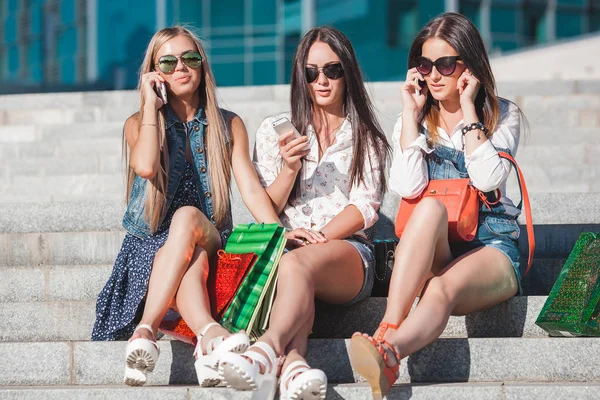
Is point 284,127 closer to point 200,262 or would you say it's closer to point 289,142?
point 289,142

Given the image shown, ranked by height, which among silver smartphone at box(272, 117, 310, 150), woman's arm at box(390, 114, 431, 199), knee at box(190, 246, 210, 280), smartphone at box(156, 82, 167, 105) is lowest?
knee at box(190, 246, 210, 280)

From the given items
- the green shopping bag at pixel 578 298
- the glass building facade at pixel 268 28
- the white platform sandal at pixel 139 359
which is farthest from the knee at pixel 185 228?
the glass building facade at pixel 268 28

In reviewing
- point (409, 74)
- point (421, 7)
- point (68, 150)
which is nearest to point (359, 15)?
point (421, 7)

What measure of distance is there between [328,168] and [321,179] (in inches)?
2.5

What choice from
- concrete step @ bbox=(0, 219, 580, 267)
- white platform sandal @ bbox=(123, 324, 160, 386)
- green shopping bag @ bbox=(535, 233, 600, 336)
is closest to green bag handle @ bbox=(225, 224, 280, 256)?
white platform sandal @ bbox=(123, 324, 160, 386)

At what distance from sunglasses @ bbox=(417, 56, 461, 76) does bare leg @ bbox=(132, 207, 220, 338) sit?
121cm

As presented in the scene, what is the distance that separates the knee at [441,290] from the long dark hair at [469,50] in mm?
830

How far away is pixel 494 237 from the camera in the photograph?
14.8ft

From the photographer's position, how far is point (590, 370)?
4070mm

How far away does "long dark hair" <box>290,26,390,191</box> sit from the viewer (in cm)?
486

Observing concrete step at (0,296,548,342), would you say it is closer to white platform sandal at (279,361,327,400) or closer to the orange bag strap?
the orange bag strap

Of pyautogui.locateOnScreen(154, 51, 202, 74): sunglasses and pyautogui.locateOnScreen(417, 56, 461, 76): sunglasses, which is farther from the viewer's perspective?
pyautogui.locateOnScreen(154, 51, 202, 74): sunglasses

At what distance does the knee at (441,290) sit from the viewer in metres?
4.06

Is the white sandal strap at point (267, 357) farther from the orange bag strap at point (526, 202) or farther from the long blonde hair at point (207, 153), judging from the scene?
the orange bag strap at point (526, 202)
